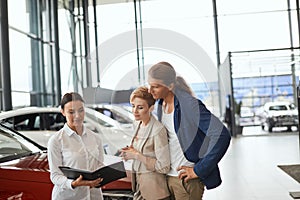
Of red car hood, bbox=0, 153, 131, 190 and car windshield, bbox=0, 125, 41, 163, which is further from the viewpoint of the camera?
car windshield, bbox=0, 125, 41, 163

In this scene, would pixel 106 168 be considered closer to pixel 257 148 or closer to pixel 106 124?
pixel 106 124

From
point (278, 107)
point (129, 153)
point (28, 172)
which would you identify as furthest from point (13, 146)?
point (278, 107)

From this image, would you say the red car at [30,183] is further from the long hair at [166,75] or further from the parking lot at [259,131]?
the parking lot at [259,131]

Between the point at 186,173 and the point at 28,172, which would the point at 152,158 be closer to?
the point at 186,173

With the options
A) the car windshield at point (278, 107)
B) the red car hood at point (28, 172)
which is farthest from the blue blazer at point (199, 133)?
the car windshield at point (278, 107)

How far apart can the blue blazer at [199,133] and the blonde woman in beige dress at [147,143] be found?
0.21 ft

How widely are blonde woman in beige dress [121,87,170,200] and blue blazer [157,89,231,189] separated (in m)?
0.06

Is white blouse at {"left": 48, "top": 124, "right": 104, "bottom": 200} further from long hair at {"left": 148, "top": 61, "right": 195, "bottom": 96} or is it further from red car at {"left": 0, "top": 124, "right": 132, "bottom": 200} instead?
long hair at {"left": 148, "top": 61, "right": 195, "bottom": 96}

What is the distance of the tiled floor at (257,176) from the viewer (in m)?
3.97

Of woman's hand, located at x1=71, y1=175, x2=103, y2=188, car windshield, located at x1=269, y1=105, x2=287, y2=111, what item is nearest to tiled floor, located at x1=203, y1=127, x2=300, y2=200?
woman's hand, located at x1=71, y1=175, x2=103, y2=188

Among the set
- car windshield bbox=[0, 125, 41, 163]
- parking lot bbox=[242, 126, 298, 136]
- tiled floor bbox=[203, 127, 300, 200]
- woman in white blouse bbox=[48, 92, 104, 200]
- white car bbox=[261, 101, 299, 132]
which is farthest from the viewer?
white car bbox=[261, 101, 299, 132]

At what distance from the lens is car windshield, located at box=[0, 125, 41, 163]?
8.27 ft

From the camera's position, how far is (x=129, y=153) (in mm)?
1464

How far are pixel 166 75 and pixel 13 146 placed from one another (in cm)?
161
